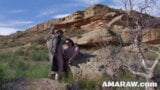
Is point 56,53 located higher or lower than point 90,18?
lower

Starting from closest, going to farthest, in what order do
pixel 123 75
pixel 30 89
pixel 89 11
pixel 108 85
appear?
1. pixel 30 89
2. pixel 108 85
3. pixel 123 75
4. pixel 89 11

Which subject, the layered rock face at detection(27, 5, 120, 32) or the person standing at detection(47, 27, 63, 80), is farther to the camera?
the layered rock face at detection(27, 5, 120, 32)

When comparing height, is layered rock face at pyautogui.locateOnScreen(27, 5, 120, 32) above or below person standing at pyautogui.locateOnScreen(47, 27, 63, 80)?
above

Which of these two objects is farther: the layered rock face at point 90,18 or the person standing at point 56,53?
the layered rock face at point 90,18

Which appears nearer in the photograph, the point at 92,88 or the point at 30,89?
the point at 30,89

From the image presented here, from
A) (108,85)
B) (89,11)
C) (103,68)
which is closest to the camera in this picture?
(108,85)

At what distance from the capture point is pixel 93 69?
1304 cm

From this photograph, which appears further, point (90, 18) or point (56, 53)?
point (90, 18)

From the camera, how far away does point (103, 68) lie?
42.5ft

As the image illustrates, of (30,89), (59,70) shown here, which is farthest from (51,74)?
(30,89)

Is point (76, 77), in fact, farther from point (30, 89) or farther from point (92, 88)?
point (30, 89)

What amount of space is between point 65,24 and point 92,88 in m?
43.1

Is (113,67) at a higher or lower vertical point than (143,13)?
lower

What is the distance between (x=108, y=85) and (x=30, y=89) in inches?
75.4
